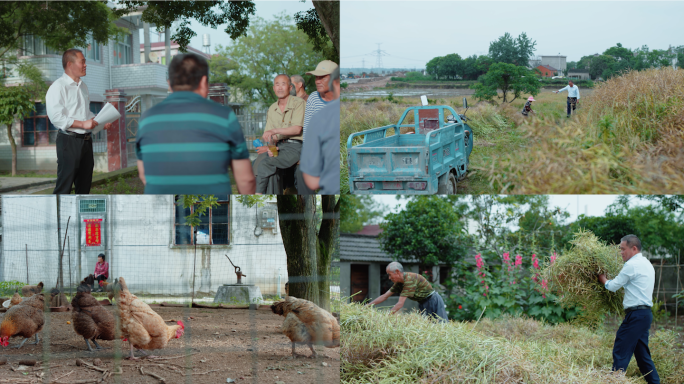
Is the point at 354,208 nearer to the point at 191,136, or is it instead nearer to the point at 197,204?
the point at 197,204

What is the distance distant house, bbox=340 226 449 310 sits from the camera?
5176mm

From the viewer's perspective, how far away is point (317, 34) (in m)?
4.21

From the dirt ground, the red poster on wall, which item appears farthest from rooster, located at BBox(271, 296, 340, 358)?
the red poster on wall

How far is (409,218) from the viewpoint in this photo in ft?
18.5

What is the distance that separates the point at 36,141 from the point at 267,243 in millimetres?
2149

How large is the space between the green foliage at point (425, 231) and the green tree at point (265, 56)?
7.74 feet

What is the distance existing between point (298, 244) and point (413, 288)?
57.9 inches

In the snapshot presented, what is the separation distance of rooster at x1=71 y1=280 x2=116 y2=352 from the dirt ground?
0.20 ft

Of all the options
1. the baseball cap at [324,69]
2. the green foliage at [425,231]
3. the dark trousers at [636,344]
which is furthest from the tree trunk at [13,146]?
the dark trousers at [636,344]

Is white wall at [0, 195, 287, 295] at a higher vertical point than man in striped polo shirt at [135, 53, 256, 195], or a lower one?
lower

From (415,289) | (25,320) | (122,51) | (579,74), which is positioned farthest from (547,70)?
(25,320)

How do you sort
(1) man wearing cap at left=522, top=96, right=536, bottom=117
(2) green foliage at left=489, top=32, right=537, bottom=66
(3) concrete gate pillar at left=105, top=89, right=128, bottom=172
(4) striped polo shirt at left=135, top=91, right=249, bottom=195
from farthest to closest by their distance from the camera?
(2) green foliage at left=489, top=32, right=537, bottom=66 < (1) man wearing cap at left=522, top=96, right=536, bottom=117 < (3) concrete gate pillar at left=105, top=89, right=128, bottom=172 < (4) striped polo shirt at left=135, top=91, right=249, bottom=195

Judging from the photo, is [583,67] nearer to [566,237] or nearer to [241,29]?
[566,237]

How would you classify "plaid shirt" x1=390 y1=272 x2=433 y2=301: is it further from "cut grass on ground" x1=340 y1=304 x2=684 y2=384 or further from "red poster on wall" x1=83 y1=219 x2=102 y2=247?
"red poster on wall" x1=83 y1=219 x2=102 y2=247
